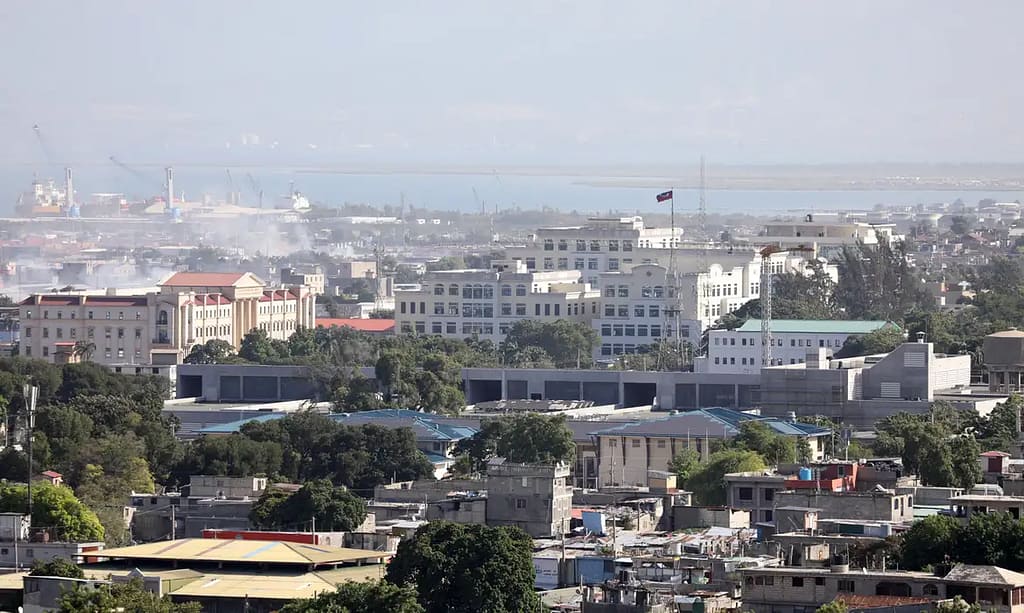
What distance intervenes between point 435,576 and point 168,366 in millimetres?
58807

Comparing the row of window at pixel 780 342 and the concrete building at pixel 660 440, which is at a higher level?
the row of window at pixel 780 342

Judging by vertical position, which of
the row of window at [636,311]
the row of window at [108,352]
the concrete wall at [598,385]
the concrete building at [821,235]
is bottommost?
the concrete wall at [598,385]

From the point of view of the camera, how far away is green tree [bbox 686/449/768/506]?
5953 centimetres

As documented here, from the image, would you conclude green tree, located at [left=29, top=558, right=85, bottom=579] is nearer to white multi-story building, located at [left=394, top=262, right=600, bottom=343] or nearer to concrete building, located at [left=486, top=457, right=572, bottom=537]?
concrete building, located at [left=486, top=457, right=572, bottom=537]

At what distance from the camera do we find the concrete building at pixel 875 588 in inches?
1545

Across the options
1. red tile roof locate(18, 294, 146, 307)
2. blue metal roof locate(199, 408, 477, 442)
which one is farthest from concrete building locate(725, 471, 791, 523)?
red tile roof locate(18, 294, 146, 307)

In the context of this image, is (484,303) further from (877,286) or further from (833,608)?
(833,608)

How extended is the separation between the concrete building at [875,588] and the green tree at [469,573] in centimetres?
360

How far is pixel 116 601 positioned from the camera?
4194 cm

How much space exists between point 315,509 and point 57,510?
4291 millimetres

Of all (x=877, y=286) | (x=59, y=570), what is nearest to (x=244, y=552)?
(x=59, y=570)

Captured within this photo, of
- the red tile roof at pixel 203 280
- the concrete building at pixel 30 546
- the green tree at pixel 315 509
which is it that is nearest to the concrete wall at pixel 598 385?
the red tile roof at pixel 203 280

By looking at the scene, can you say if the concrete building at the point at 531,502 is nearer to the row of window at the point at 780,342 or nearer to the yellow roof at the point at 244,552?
the yellow roof at the point at 244,552

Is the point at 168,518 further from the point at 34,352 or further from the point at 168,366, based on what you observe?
the point at 34,352
